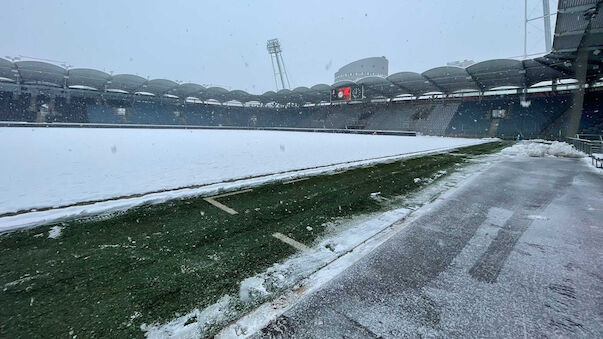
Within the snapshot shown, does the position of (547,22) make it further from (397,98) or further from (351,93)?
(351,93)

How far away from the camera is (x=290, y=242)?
3434mm

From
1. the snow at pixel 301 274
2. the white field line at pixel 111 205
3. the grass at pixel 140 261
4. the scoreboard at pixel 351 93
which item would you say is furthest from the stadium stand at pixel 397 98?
the grass at pixel 140 261

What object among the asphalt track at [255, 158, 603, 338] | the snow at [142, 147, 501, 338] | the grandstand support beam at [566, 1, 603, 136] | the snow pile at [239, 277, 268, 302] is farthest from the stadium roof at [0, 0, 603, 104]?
the snow pile at [239, 277, 268, 302]

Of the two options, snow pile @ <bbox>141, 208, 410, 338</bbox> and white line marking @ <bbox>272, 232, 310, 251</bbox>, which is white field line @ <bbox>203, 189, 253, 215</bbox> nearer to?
white line marking @ <bbox>272, 232, 310, 251</bbox>

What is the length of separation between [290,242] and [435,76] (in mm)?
41547

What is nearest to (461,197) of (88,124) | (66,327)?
(66,327)

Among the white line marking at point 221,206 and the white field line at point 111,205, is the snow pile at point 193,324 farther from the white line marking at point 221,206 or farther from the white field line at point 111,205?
the white field line at point 111,205

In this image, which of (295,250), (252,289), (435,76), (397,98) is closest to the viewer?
(252,289)

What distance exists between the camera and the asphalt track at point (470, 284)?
199cm

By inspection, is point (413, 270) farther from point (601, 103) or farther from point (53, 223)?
point (601, 103)

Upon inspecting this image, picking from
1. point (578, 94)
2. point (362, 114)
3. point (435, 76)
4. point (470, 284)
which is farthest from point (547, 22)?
point (470, 284)

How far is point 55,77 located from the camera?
40344 millimetres

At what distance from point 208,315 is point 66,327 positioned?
991 mm

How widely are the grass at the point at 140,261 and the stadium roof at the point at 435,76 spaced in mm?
21604
